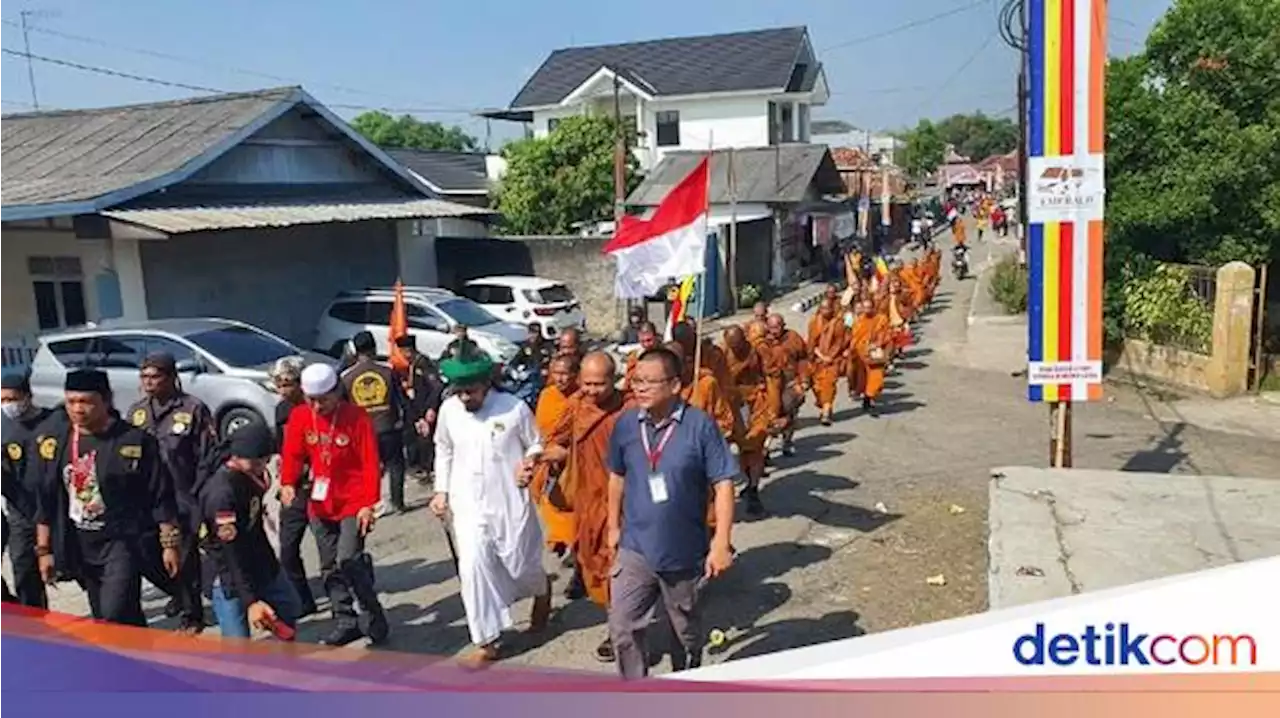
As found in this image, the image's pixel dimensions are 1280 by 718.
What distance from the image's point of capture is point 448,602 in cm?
677

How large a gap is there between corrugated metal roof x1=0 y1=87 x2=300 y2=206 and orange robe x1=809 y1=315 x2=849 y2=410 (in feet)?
34.5

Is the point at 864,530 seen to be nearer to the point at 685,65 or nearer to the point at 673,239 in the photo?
the point at 673,239

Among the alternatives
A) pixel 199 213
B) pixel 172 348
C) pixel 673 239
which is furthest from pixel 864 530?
pixel 199 213

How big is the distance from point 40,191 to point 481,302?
7.66 meters

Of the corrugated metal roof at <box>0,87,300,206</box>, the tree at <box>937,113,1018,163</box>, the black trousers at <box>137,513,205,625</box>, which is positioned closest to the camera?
the black trousers at <box>137,513,205,625</box>

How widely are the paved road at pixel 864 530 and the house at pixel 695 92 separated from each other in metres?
26.9

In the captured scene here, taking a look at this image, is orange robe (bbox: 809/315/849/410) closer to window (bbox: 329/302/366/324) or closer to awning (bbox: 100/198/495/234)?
window (bbox: 329/302/366/324)

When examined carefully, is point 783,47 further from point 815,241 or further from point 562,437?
point 562,437

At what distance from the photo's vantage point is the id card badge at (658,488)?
459cm

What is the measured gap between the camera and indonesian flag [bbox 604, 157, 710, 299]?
290 inches

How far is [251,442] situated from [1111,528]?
4.99 metres

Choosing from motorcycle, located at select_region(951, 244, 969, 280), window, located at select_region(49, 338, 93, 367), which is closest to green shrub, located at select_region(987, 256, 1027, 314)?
motorcycle, located at select_region(951, 244, 969, 280)

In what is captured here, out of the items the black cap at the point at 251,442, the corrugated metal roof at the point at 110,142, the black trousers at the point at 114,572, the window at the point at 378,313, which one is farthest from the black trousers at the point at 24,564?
the window at the point at 378,313

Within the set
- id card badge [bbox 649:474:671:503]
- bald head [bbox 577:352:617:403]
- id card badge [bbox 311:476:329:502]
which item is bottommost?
id card badge [bbox 311:476:329:502]
